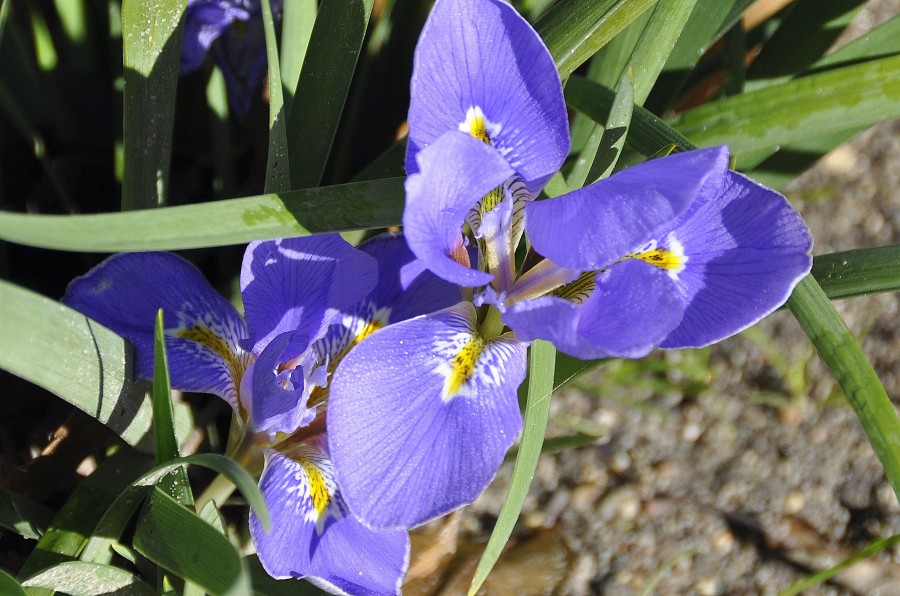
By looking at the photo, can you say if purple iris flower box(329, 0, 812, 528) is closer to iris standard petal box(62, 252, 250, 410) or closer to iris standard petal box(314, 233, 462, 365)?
iris standard petal box(314, 233, 462, 365)

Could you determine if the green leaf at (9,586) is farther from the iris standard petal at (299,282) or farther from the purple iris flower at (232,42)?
the purple iris flower at (232,42)

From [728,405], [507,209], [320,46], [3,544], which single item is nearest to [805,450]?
[728,405]

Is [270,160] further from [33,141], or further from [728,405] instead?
[728,405]

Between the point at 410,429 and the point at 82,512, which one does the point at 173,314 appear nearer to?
the point at 82,512

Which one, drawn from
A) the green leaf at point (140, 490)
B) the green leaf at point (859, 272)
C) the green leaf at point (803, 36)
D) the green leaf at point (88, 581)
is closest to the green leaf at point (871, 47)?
the green leaf at point (803, 36)

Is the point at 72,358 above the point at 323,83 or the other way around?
the other way around

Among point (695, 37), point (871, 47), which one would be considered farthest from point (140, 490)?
point (871, 47)

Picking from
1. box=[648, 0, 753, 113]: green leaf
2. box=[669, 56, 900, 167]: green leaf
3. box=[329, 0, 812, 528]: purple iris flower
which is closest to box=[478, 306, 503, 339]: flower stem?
box=[329, 0, 812, 528]: purple iris flower
